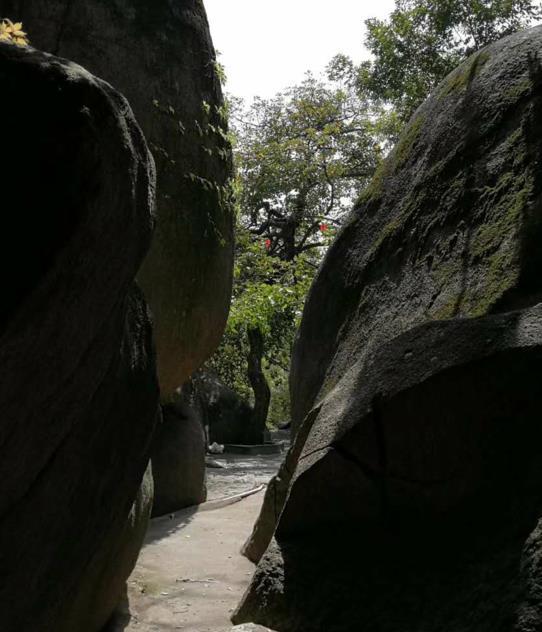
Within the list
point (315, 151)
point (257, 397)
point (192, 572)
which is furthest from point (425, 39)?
point (192, 572)

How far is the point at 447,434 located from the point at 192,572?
3303 millimetres

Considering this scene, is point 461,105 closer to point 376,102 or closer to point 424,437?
point 424,437

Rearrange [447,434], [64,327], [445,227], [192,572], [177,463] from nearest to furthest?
1. [64,327]
2. [447,434]
3. [445,227]
4. [192,572]
5. [177,463]

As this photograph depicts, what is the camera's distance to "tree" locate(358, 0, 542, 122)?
48.5ft

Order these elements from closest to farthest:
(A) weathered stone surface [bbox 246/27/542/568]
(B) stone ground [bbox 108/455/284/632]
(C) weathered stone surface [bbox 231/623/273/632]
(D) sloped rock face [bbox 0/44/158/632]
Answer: (D) sloped rock face [bbox 0/44/158/632] → (C) weathered stone surface [bbox 231/623/273/632] → (A) weathered stone surface [bbox 246/27/542/568] → (B) stone ground [bbox 108/455/284/632]

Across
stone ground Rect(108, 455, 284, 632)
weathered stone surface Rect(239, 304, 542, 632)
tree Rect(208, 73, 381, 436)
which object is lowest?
stone ground Rect(108, 455, 284, 632)

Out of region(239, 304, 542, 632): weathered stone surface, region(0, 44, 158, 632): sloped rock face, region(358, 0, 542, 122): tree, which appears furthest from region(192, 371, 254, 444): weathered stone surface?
region(0, 44, 158, 632): sloped rock face

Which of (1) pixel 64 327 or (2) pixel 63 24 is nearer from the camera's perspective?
(1) pixel 64 327

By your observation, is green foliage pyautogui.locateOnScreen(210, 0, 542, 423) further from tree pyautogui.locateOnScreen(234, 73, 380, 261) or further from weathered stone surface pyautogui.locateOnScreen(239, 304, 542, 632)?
weathered stone surface pyautogui.locateOnScreen(239, 304, 542, 632)

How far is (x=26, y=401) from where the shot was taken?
2.22 metres

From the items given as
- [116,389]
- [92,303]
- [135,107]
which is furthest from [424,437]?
[135,107]

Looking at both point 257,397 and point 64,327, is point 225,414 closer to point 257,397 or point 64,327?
point 257,397

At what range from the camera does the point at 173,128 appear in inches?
264

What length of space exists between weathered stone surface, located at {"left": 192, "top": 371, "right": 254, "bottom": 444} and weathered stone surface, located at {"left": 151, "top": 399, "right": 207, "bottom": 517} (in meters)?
9.10
